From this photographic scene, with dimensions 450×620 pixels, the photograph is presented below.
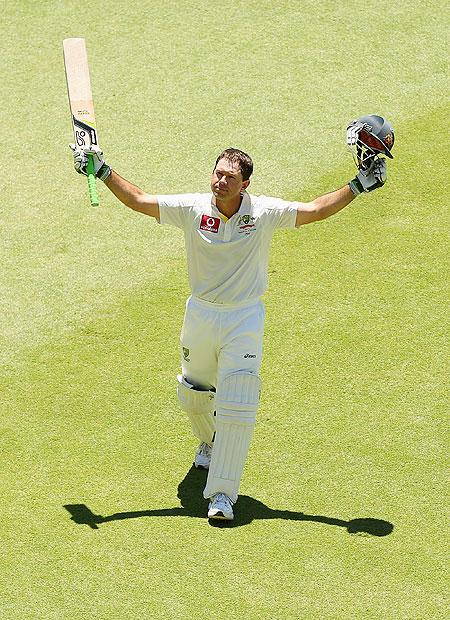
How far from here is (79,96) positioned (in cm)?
888

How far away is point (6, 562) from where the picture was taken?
7.75 meters

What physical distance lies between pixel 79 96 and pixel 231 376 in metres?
2.23

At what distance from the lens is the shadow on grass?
26.7 feet

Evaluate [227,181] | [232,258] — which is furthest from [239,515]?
[227,181]

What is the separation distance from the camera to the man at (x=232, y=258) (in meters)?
8.09

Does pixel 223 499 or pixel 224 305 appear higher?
pixel 224 305

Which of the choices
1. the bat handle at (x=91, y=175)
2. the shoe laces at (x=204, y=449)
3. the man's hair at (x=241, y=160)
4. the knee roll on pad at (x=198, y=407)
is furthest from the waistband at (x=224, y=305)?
the shoe laces at (x=204, y=449)

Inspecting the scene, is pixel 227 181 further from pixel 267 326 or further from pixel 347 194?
pixel 267 326

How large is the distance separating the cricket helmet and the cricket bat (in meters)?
1.71

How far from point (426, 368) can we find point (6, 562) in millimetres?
3532

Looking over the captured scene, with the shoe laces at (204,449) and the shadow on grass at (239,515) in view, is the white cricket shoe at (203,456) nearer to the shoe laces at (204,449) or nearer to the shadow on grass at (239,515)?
the shoe laces at (204,449)

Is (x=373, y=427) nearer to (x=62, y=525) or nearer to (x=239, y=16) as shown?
(x=62, y=525)

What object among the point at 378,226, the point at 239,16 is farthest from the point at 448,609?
the point at 239,16

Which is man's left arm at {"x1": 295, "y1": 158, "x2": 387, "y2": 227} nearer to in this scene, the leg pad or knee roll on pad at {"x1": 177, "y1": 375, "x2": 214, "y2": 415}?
the leg pad
